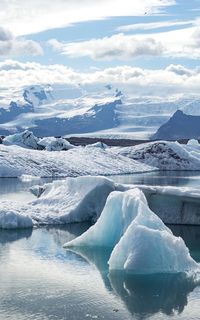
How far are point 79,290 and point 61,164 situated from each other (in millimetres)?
38602

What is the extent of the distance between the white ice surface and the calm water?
31.4m

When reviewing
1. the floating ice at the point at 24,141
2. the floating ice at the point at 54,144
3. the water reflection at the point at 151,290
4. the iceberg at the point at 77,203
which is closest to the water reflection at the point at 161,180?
the iceberg at the point at 77,203

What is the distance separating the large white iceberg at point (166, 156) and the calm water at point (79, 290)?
44.5m

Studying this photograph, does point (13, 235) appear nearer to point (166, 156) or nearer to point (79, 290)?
point (79, 290)

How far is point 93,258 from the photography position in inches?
664

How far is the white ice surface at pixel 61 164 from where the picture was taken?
4956 cm

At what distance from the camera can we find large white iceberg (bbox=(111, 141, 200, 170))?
62.6 m

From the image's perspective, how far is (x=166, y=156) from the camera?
210 feet

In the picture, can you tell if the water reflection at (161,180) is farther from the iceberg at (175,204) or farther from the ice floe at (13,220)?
the ice floe at (13,220)

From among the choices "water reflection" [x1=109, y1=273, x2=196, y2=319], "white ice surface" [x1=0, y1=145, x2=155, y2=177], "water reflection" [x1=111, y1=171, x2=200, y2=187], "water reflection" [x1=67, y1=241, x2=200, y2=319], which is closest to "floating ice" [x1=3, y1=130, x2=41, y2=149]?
"white ice surface" [x1=0, y1=145, x2=155, y2=177]

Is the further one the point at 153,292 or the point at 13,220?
the point at 13,220

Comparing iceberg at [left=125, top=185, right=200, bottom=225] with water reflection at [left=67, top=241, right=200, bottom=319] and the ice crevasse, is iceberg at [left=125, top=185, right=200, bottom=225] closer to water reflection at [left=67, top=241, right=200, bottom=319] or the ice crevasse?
the ice crevasse

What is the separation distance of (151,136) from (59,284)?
185733 millimetres

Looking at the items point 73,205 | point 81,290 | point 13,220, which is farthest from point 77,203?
point 81,290
